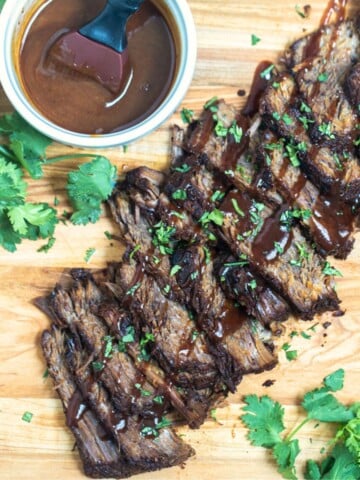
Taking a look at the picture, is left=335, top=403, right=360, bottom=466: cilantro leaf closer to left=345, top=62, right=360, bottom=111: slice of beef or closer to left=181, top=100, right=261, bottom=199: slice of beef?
Answer: left=181, top=100, right=261, bottom=199: slice of beef

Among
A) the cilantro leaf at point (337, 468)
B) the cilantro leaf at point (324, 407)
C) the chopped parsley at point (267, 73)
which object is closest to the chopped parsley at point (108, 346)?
the cilantro leaf at point (324, 407)

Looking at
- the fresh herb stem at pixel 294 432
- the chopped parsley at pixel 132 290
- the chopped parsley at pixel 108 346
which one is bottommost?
the fresh herb stem at pixel 294 432

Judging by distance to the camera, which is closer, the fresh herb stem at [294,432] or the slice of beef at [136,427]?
the slice of beef at [136,427]

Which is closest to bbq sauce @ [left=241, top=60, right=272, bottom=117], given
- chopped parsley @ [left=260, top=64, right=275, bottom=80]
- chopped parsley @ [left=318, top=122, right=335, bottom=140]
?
chopped parsley @ [left=260, top=64, right=275, bottom=80]

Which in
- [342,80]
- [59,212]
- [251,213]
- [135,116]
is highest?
[342,80]

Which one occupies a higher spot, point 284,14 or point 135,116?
point 284,14

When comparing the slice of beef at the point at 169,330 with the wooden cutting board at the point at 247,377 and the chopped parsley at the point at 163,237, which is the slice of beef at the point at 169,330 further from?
the wooden cutting board at the point at 247,377

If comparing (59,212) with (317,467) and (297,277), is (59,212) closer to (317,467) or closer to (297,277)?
(297,277)

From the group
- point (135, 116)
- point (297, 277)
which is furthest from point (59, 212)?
point (297, 277)
